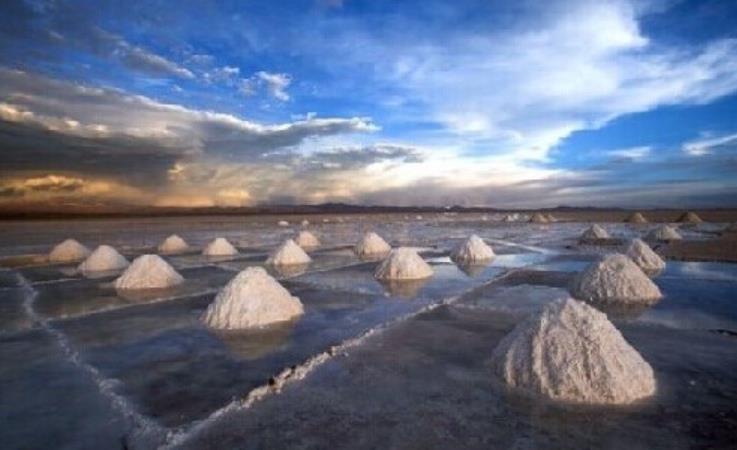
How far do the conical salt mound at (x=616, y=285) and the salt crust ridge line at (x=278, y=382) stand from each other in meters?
3.59

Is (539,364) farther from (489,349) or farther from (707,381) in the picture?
(707,381)

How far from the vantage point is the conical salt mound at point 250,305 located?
7.08 meters

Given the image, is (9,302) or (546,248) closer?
(9,302)

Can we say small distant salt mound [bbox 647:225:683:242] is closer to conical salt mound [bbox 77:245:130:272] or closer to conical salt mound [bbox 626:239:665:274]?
conical salt mound [bbox 626:239:665:274]

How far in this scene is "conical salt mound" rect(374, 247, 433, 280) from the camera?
11.3m

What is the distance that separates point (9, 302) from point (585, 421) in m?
10.6

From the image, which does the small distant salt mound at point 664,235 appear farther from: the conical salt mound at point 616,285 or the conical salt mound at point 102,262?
the conical salt mound at point 102,262

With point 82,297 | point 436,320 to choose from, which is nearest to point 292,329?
point 436,320

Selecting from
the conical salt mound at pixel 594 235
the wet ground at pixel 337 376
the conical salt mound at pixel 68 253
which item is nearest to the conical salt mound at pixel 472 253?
the wet ground at pixel 337 376

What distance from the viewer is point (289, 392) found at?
4.56 meters

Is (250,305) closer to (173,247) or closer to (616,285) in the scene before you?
(616,285)

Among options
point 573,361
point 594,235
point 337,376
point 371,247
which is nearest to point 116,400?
point 337,376

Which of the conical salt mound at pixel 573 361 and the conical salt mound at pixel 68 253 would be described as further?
the conical salt mound at pixel 68 253

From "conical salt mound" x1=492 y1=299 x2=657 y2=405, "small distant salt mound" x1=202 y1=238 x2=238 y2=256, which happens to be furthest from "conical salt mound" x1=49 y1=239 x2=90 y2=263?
"conical salt mound" x1=492 y1=299 x2=657 y2=405
